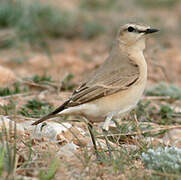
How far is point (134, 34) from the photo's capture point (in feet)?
17.4

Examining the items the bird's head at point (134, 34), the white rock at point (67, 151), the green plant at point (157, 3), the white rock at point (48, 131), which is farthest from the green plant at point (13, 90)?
the green plant at point (157, 3)

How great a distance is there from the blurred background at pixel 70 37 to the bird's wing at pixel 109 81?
69.6 inches

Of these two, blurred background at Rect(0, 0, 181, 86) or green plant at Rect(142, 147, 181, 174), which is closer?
green plant at Rect(142, 147, 181, 174)

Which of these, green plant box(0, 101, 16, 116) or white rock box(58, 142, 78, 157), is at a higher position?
white rock box(58, 142, 78, 157)

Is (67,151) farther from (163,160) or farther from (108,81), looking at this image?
(108,81)

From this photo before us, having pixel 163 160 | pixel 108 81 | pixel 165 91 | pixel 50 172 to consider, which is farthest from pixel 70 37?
pixel 50 172

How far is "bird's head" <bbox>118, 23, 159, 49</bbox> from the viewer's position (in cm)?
523

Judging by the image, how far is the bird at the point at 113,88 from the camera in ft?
15.2

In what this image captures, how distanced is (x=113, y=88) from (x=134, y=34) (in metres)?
0.86

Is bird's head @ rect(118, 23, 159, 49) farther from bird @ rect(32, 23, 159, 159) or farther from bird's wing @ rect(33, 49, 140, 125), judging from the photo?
bird's wing @ rect(33, 49, 140, 125)

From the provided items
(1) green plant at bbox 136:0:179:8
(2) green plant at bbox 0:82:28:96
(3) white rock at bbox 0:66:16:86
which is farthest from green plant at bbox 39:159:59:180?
(1) green plant at bbox 136:0:179:8

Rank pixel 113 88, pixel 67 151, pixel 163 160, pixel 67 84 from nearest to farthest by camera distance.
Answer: pixel 163 160 < pixel 67 151 < pixel 113 88 < pixel 67 84

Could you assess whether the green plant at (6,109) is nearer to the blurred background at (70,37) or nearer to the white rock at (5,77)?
the white rock at (5,77)

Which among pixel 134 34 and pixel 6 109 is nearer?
pixel 6 109
